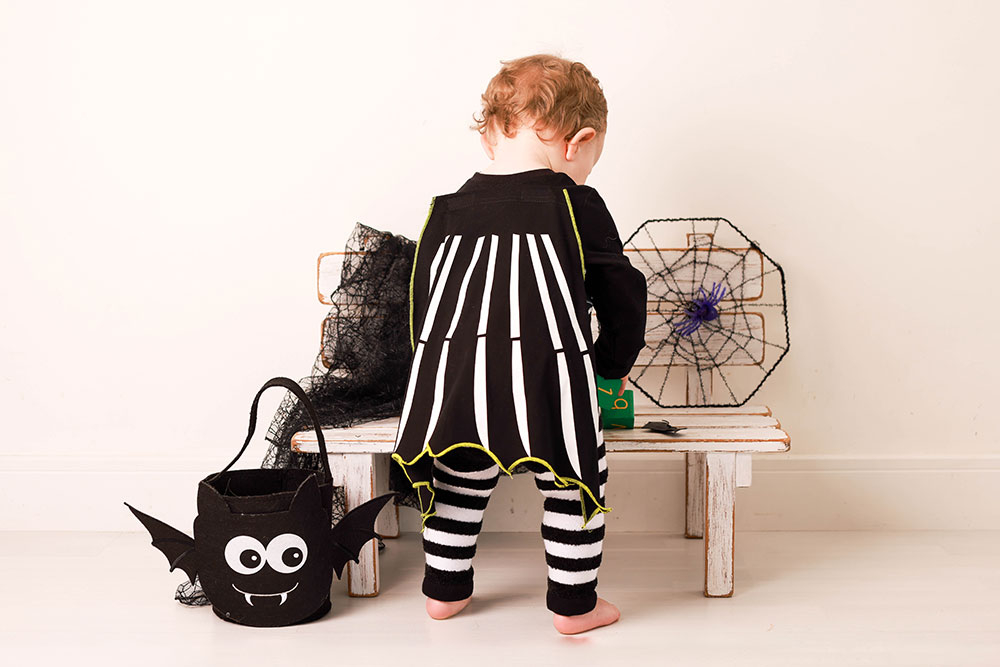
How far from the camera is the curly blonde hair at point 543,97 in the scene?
1462 millimetres

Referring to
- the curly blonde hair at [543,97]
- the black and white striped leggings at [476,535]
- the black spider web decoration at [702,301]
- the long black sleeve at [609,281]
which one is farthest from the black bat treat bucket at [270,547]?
the black spider web decoration at [702,301]

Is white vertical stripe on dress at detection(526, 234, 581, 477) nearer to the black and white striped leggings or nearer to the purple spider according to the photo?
the black and white striped leggings

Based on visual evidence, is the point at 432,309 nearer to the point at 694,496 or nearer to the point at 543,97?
the point at 543,97

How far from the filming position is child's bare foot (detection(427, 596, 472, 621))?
154 centimetres

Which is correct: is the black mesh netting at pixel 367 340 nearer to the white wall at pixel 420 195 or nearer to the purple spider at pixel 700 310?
the white wall at pixel 420 195

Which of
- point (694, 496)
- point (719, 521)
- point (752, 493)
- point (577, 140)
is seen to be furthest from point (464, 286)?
point (752, 493)

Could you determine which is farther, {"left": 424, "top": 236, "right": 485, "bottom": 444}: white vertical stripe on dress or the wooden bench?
the wooden bench

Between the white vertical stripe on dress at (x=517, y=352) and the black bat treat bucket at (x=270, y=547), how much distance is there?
337 millimetres

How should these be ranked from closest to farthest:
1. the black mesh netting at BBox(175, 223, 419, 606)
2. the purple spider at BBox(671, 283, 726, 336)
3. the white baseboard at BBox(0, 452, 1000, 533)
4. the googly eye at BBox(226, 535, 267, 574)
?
the googly eye at BBox(226, 535, 267, 574) < the black mesh netting at BBox(175, 223, 419, 606) < the purple spider at BBox(671, 283, 726, 336) < the white baseboard at BBox(0, 452, 1000, 533)

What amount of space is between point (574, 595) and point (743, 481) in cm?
39

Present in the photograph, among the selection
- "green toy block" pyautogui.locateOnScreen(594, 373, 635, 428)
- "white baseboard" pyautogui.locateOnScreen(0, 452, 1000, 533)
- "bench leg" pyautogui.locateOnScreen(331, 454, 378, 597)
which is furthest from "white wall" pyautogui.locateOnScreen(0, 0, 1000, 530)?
"bench leg" pyautogui.locateOnScreen(331, 454, 378, 597)

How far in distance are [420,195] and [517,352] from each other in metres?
0.73

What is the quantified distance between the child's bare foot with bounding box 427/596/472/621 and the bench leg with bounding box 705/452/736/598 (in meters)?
0.46

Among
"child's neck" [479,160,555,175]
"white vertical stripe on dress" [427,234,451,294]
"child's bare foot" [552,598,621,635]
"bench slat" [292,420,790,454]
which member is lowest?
"child's bare foot" [552,598,621,635]
